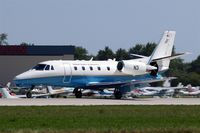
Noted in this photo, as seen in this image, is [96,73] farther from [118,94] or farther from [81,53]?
[81,53]

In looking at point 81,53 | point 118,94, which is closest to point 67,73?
point 118,94

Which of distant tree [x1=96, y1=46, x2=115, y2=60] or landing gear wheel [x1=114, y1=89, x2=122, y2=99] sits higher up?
distant tree [x1=96, y1=46, x2=115, y2=60]

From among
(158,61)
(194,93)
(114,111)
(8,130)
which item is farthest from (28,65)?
(8,130)

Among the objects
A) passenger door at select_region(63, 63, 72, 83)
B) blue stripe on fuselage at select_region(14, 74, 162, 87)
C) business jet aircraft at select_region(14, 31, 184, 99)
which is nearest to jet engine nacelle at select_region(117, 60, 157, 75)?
business jet aircraft at select_region(14, 31, 184, 99)

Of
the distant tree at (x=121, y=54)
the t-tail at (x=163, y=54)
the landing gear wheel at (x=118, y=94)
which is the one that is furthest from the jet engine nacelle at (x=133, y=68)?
the distant tree at (x=121, y=54)

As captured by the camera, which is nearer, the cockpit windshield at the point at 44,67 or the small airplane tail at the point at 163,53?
the cockpit windshield at the point at 44,67

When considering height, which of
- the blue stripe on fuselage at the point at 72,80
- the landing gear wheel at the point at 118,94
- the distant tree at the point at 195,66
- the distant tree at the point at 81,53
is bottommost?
the landing gear wheel at the point at 118,94

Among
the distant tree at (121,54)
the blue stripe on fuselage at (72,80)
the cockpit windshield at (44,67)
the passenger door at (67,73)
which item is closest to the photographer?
the blue stripe on fuselage at (72,80)

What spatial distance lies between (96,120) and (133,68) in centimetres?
2866

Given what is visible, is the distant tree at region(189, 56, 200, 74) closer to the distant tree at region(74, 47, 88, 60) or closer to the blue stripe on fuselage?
the distant tree at region(74, 47, 88, 60)

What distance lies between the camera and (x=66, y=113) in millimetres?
34281

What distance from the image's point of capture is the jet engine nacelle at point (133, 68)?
58875 mm

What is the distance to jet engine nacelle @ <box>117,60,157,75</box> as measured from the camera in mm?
58875

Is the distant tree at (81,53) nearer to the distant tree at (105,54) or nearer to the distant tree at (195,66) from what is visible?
the distant tree at (105,54)
